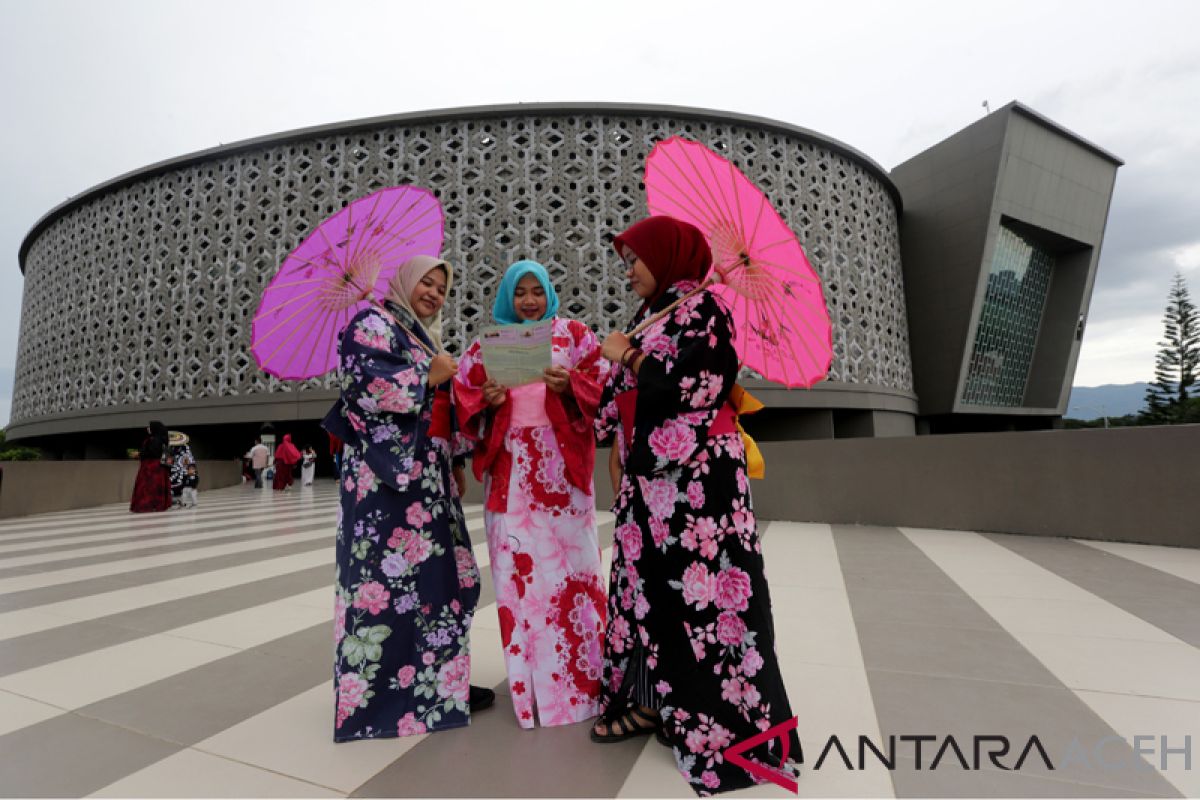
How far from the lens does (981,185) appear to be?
20.2m

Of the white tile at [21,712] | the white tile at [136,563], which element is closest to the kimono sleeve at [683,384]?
the white tile at [21,712]

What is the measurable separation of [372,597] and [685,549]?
999 mm

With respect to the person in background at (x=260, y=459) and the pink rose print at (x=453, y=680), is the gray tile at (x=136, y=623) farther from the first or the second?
the person in background at (x=260, y=459)

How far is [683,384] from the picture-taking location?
5.35ft

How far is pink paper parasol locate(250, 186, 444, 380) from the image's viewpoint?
7.44ft

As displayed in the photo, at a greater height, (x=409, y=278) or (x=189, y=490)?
(x=409, y=278)

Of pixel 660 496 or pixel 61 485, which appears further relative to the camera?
pixel 61 485

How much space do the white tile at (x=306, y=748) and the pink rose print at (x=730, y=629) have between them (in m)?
0.95

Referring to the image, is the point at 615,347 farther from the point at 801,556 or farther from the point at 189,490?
the point at 189,490

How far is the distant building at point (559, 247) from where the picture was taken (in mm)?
17969

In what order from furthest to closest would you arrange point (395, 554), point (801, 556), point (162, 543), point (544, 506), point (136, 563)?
point (162, 543)
point (136, 563)
point (801, 556)
point (544, 506)
point (395, 554)

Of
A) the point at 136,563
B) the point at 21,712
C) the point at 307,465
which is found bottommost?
the point at 307,465

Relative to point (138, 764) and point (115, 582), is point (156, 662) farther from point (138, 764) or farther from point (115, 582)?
point (115, 582)

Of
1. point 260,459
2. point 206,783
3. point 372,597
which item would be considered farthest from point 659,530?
point 260,459
